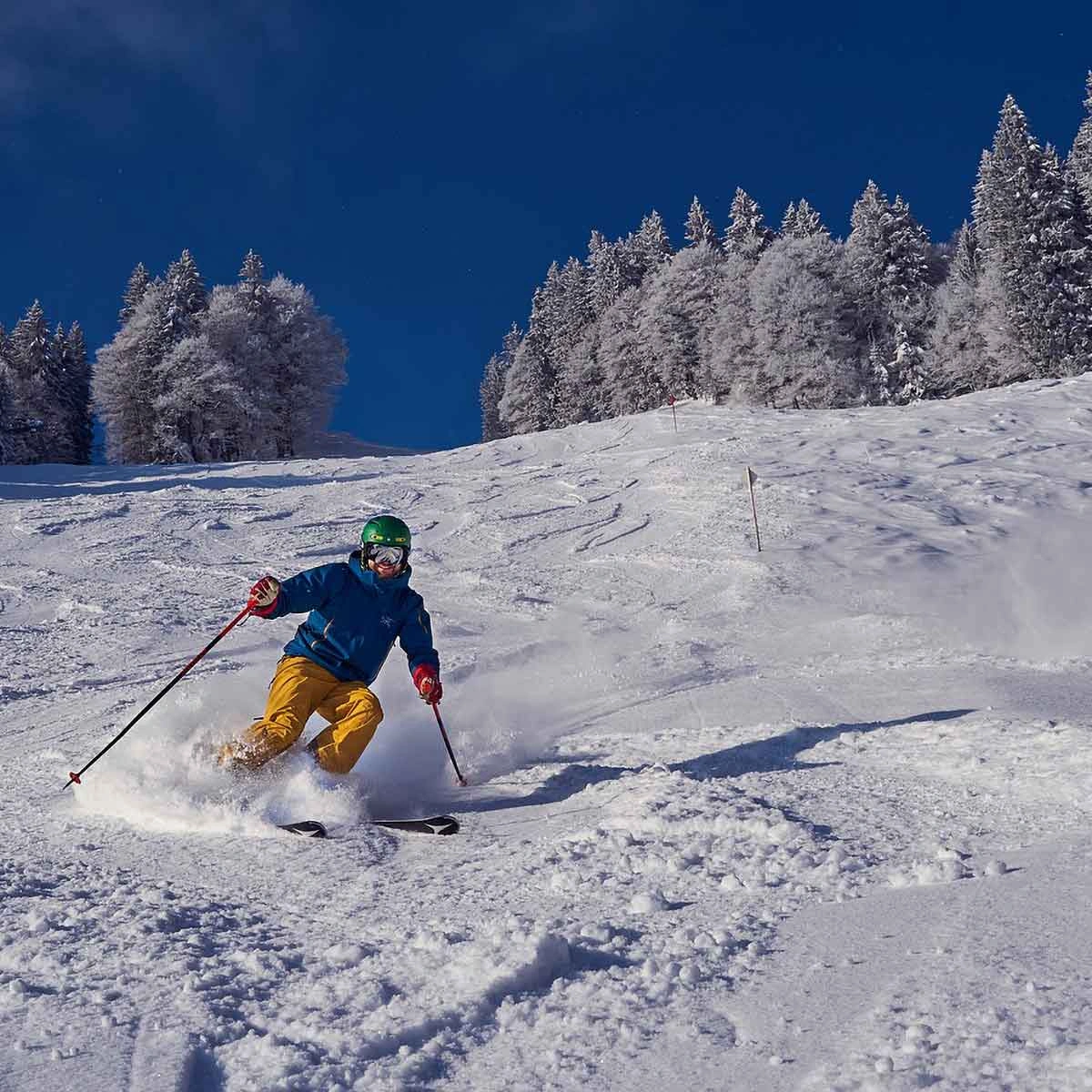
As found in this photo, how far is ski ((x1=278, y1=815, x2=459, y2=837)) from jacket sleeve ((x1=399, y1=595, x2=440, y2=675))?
130 cm

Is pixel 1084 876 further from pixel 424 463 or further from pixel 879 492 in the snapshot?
pixel 424 463

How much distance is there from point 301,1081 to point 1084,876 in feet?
7.85

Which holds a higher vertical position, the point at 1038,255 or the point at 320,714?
the point at 1038,255

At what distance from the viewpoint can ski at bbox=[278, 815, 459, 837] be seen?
390cm

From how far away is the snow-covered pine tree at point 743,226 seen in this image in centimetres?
5525

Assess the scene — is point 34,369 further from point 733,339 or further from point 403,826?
point 403,826

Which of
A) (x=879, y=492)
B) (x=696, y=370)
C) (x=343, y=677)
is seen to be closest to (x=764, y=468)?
(x=879, y=492)

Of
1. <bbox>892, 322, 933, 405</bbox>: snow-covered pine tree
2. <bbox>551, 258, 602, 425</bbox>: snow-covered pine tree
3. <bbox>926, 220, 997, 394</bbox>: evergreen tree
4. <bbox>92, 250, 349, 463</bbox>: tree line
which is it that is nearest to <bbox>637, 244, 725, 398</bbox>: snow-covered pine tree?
<bbox>551, 258, 602, 425</bbox>: snow-covered pine tree

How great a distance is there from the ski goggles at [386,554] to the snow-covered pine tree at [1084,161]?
4188 cm

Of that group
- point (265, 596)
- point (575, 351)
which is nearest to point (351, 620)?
point (265, 596)

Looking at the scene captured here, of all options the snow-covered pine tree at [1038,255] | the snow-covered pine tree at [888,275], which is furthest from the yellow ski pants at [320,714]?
the snow-covered pine tree at [888,275]

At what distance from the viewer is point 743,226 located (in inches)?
2202

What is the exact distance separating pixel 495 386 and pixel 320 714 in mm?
74652

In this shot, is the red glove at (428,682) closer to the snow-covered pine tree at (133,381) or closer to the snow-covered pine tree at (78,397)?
the snow-covered pine tree at (133,381)
